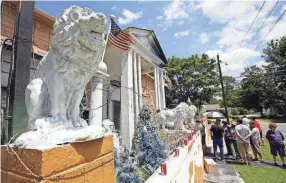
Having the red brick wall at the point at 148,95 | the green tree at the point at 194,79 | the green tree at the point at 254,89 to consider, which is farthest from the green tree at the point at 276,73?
the red brick wall at the point at 148,95

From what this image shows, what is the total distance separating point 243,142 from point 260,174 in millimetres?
1403

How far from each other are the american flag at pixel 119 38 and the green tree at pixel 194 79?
64.9ft

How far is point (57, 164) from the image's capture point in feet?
3.31

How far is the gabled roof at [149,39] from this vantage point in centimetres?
1028

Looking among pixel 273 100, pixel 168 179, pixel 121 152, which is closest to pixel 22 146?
pixel 168 179

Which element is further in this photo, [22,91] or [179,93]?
[179,93]

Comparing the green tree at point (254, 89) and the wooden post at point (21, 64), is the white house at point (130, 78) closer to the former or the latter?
the wooden post at point (21, 64)

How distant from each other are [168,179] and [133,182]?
1.33 metres

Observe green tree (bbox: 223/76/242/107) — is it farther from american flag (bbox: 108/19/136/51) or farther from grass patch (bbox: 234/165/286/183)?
american flag (bbox: 108/19/136/51)

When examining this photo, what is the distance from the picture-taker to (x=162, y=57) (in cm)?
1313

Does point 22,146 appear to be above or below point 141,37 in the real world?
below

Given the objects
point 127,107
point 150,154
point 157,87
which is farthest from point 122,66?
point 150,154

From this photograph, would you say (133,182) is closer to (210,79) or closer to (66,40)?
(66,40)

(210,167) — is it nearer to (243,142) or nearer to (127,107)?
(243,142)
